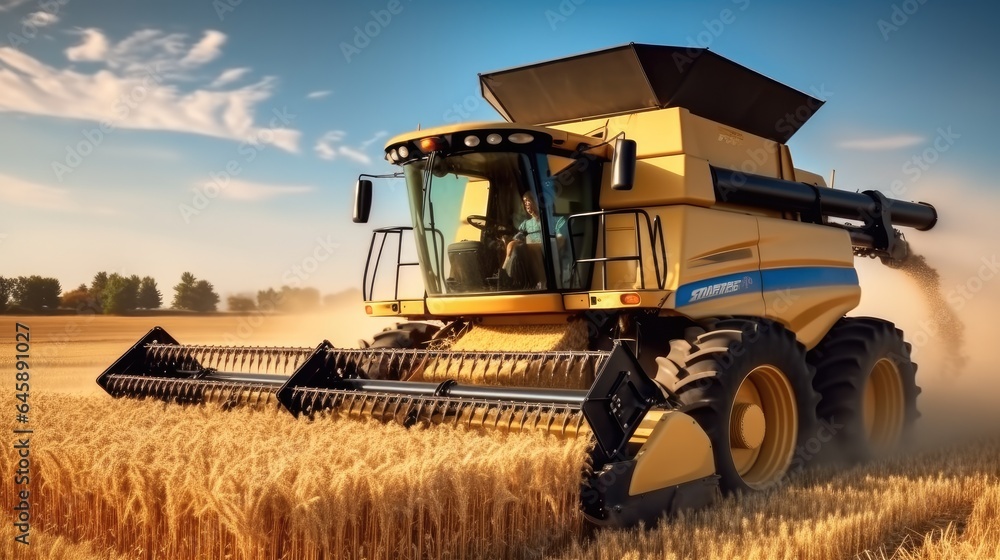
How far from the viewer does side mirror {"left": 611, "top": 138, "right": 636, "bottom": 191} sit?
4.41 meters

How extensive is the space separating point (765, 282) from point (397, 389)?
265 cm

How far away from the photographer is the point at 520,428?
3.53 meters

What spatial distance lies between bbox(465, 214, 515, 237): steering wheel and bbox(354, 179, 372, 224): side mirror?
33.9 inches

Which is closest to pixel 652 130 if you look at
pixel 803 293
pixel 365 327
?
pixel 803 293

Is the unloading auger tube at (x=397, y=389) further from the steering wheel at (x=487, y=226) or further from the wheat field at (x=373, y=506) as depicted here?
the steering wheel at (x=487, y=226)

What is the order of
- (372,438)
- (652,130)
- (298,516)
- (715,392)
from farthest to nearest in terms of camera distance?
1. (652,130)
2. (715,392)
3. (372,438)
4. (298,516)

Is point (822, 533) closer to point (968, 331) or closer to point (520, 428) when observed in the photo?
point (520, 428)

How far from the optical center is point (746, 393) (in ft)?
15.7

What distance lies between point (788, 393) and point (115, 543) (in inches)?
143

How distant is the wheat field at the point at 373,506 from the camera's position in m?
2.71

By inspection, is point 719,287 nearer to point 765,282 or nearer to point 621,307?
point 765,282

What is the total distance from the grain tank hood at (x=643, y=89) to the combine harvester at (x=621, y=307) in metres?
0.01

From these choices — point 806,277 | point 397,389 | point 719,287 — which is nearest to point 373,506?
point 397,389

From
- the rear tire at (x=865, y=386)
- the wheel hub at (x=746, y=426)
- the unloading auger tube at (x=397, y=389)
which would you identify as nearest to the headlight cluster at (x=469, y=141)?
the unloading auger tube at (x=397, y=389)
